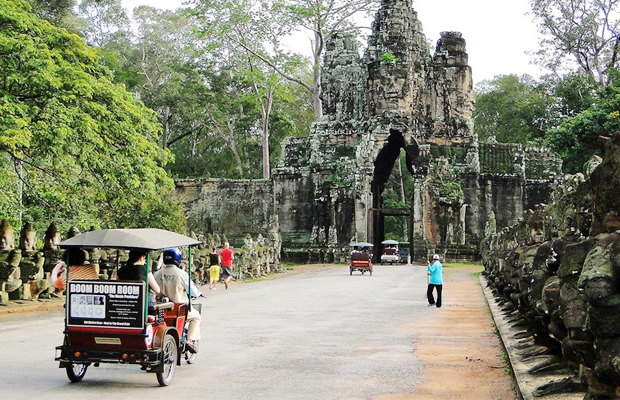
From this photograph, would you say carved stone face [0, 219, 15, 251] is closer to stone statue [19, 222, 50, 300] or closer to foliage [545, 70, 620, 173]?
stone statue [19, 222, 50, 300]

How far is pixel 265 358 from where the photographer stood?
10.5 metres

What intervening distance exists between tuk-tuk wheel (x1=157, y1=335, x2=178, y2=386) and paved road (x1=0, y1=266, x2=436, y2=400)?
0.36ft

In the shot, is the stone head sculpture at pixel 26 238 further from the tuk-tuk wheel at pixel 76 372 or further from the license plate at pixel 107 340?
the license plate at pixel 107 340

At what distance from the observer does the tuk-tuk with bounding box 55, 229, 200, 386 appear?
8453 mm

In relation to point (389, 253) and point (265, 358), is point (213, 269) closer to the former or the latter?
point (265, 358)

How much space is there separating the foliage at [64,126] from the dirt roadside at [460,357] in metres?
8.16

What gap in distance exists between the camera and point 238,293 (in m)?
22.7

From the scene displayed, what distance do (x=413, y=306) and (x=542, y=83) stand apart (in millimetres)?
42590

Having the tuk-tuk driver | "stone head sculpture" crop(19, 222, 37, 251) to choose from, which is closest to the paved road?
the tuk-tuk driver

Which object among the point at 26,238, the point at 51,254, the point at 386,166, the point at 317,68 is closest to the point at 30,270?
the point at 26,238

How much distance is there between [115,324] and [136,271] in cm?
67

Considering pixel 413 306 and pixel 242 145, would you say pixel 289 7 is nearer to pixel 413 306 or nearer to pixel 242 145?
pixel 242 145

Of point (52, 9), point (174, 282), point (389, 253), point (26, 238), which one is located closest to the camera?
point (174, 282)

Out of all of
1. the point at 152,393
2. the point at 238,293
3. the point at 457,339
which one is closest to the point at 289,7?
the point at 238,293
